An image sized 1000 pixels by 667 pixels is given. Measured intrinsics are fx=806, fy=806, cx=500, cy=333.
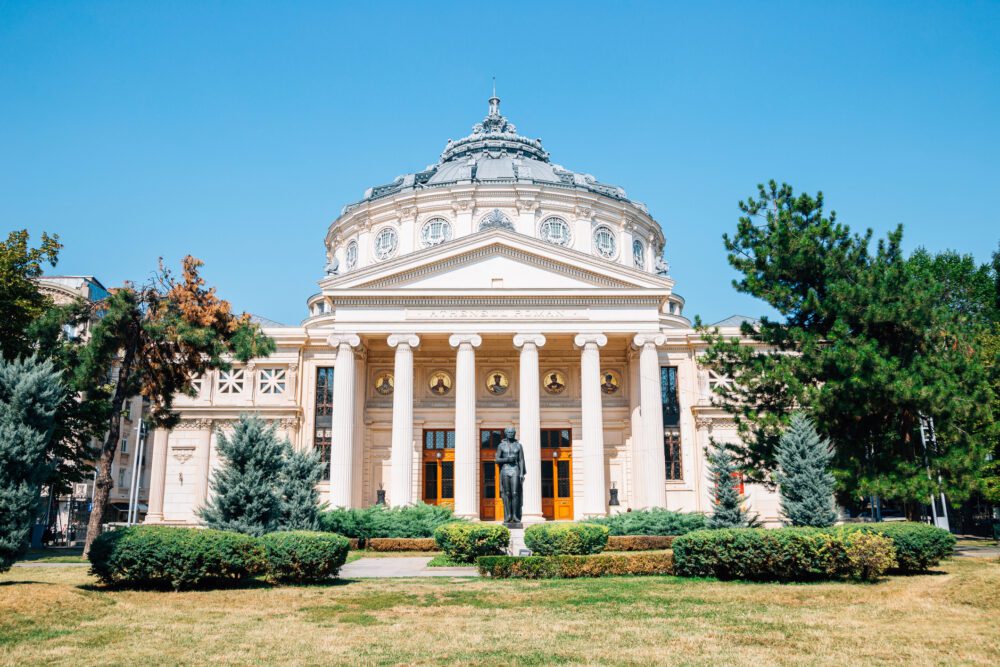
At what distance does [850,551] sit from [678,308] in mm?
39786

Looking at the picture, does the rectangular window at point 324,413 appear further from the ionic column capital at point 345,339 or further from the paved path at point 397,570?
the paved path at point 397,570

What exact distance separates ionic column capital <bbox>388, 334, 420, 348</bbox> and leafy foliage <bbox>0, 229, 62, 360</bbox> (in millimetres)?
14226

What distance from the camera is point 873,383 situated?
24.3m

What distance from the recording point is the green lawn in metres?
10.3

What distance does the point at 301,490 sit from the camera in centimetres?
2527

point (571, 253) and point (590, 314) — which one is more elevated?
point (571, 253)

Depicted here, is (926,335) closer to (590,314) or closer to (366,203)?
(590,314)

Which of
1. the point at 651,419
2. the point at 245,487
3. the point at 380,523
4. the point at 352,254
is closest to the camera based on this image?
the point at 245,487

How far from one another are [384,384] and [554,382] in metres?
9.07

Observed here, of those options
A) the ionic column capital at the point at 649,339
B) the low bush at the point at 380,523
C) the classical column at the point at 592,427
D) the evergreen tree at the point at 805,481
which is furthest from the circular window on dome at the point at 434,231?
the evergreen tree at the point at 805,481

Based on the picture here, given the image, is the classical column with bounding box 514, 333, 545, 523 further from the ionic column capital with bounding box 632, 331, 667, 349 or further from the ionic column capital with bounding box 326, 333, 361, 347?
the ionic column capital with bounding box 326, 333, 361, 347

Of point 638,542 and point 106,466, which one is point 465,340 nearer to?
point 638,542

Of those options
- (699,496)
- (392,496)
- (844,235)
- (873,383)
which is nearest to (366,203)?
(392,496)

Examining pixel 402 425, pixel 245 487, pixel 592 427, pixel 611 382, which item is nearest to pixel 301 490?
pixel 245 487
